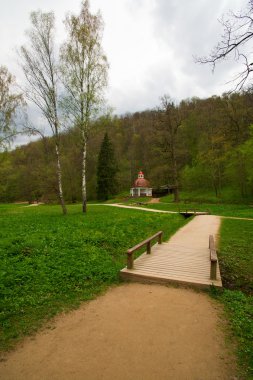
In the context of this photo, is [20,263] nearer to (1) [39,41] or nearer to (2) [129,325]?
(2) [129,325]

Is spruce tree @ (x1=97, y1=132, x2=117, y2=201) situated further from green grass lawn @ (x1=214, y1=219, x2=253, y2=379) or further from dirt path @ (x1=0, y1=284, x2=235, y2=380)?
dirt path @ (x1=0, y1=284, x2=235, y2=380)

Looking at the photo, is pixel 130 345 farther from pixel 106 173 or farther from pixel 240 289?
pixel 106 173

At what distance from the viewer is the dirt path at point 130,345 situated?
318 cm

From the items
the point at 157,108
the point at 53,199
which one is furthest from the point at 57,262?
the point at 53,199

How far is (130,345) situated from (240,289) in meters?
3.78

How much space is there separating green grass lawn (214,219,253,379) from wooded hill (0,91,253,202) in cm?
559

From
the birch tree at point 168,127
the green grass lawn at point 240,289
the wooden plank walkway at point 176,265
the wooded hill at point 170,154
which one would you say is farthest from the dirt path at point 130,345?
the birch tree at point 168,127

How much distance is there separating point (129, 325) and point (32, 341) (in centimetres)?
159

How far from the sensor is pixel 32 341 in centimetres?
387

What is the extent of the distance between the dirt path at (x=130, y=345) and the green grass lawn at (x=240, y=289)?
0.26 metres

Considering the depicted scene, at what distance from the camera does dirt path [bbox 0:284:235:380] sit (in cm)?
318

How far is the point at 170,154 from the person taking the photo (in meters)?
33.2

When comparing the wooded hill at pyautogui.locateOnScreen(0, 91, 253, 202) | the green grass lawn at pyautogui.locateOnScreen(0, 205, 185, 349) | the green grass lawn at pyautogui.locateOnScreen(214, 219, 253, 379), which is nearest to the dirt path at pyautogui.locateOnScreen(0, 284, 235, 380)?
the green grass lawn at pyautogui.locateOnScreen(214, 219, 253, 379)

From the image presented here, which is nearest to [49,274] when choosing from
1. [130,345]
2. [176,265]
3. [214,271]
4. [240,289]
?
[130,345]
